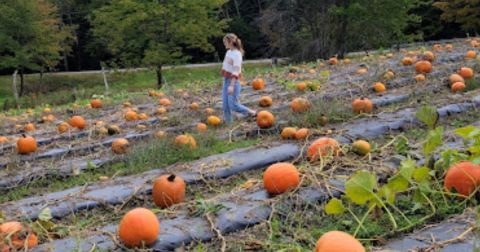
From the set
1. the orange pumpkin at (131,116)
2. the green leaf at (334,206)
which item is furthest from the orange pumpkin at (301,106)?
the green leaf at (334,206)

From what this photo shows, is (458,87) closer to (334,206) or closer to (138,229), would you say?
(334,206)

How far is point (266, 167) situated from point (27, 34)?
31855mm

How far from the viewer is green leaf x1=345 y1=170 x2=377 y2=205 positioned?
289 centimetres

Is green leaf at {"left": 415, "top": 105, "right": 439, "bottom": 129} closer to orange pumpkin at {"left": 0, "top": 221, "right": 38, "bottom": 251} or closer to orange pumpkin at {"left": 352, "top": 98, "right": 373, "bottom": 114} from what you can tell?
orange pumpkin at {"left": 0, "top": 221, "right": 38, "bottom": 251}

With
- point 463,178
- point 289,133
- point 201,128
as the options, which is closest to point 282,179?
point 463,178

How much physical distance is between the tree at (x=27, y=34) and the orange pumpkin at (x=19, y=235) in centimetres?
3203

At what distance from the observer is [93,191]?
483 cm

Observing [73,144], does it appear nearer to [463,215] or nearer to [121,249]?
[121,249]

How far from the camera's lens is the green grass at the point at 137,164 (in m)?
5.53

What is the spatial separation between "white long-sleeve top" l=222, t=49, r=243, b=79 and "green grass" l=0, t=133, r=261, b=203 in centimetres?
152

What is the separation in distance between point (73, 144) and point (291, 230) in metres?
4.67

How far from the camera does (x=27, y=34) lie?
33.7 m

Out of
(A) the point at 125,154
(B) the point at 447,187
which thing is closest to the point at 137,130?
(A) the point at 125,154

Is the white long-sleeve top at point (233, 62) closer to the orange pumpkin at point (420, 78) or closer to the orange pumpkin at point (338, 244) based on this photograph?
the orange pumpkin at point (420, 78)
